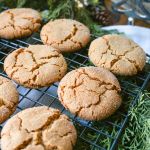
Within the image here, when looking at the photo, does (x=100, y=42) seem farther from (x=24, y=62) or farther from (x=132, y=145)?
(x=132, y=145)

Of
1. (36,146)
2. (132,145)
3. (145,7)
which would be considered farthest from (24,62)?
(145,7)

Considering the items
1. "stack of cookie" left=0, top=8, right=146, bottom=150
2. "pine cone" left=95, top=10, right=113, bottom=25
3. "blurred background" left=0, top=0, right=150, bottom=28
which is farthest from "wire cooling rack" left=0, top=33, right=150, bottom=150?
"pine cone" left=95, top=10, right=113, bottom=25

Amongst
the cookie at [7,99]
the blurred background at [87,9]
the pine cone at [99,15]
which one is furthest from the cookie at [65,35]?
the pine cone at [99,15]

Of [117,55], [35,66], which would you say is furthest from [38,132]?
[117,55]

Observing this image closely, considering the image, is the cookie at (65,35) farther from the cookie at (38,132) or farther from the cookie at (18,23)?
the cookie at (38,132)

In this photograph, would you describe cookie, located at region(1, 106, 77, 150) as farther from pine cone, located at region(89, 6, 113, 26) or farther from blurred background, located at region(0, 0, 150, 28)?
pine cone, located at region(89, 6, 113, 26)

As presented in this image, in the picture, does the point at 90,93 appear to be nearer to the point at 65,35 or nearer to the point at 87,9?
the point at 65,35
